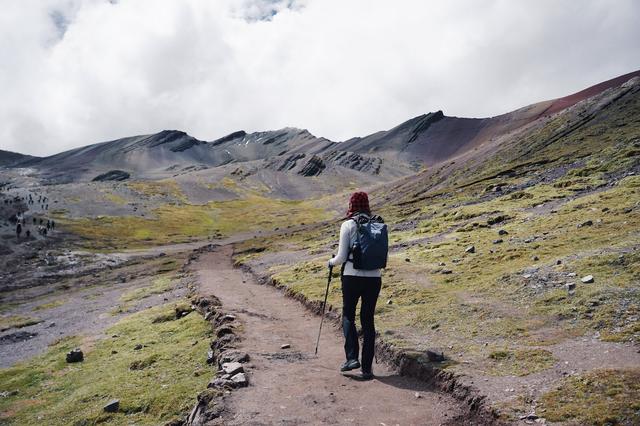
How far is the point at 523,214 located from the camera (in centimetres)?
4806

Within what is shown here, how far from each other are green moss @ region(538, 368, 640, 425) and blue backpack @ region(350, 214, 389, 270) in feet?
15.9

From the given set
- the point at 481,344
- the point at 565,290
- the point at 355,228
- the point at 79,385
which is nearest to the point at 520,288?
the point at 565,290

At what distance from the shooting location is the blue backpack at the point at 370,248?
12.2 m

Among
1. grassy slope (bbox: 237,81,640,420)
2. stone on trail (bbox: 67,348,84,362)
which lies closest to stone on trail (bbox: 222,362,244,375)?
grassy slope (bbox: 237,81,640,420)

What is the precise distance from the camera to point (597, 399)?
30.9 ft

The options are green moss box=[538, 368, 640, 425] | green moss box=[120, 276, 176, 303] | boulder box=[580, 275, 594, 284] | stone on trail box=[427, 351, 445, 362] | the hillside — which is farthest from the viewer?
green moss box=[120, 276, 176, 303]

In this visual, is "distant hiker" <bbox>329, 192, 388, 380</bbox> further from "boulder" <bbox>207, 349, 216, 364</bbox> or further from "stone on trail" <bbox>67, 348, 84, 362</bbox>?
"stone on trail" <bbox>67, 348, 84, 362</bbox>

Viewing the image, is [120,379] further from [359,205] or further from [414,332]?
[359,205]

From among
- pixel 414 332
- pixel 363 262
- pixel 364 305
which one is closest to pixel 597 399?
pixel 364 305

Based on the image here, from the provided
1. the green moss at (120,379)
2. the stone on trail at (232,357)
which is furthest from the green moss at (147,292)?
the stone on trail at (232,357)

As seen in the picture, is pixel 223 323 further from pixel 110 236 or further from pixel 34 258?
pixel 110 236

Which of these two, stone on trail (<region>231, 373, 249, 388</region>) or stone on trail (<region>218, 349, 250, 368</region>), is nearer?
stone on trail (<region>231, 373, 249, 388</region>)

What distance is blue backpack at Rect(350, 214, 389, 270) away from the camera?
1217 centimetres

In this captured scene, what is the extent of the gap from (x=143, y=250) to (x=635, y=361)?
103m
